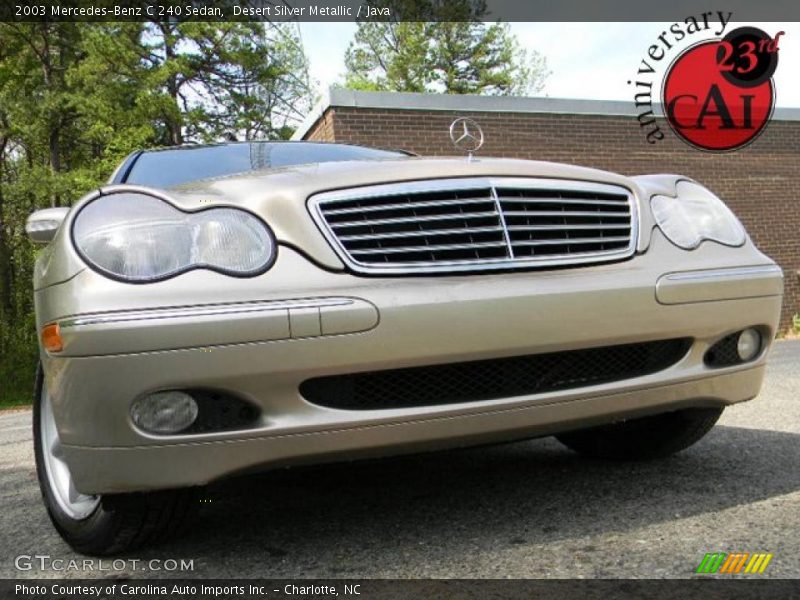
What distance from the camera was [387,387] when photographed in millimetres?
1827

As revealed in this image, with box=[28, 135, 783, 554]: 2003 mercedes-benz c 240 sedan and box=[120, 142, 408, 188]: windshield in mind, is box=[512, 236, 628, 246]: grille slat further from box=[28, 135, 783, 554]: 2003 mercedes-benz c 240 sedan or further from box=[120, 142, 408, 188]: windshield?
box=[120, 142, 408, 188]: windshield

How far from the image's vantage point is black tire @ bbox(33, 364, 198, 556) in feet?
6.23

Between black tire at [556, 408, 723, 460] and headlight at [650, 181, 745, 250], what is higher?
headlight at [650, 181, 745, 250]

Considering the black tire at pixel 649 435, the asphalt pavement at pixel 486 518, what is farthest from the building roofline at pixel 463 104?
the black tire at pixel 649 435

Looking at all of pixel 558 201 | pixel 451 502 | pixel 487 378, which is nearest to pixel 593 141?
pixel 558 201

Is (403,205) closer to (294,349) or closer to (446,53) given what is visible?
(294,349)

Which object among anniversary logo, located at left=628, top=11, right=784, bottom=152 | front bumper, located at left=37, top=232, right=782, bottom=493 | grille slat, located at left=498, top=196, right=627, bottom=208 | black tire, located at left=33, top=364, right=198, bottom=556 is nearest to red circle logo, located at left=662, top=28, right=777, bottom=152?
anniversary logo, located at left=628, top=11, right=784, bottom=152

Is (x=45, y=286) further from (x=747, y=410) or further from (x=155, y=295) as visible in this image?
(x=747, y=410)

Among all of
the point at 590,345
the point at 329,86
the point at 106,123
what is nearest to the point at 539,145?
the point at 329,86

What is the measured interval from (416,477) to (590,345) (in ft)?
3.45

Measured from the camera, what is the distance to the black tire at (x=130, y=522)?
1.90 m

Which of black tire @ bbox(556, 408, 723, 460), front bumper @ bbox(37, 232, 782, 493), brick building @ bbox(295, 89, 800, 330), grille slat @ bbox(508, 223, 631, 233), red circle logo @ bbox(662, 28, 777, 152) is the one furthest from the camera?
red circle logo @ bbox(662, 28, 777, 152)

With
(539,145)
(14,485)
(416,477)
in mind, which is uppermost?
(539,145)
